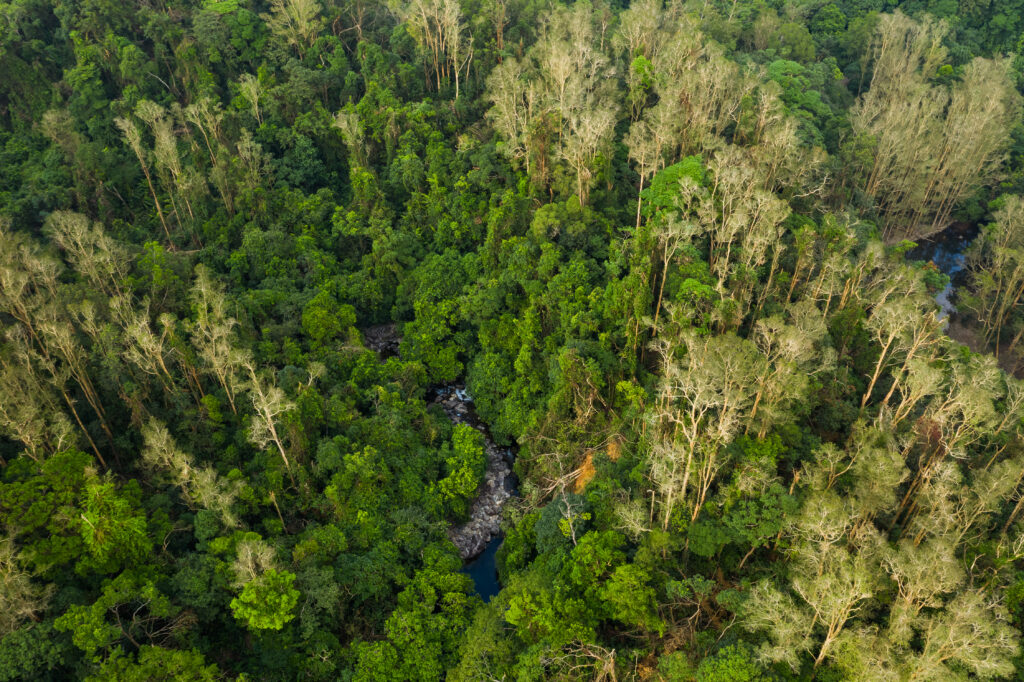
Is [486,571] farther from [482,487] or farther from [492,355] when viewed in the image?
[492,355]

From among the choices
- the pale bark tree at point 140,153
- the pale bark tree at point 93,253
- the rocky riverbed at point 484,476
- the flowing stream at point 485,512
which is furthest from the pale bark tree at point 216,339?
the pale bark tree at point 140,153

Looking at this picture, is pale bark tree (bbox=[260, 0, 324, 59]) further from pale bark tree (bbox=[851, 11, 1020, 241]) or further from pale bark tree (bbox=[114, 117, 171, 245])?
pale bark tree (bbox=[851, 11, 1020, 241])

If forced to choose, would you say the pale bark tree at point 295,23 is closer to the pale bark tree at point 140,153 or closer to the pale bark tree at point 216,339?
Result: the pale bark tree at point 140,153

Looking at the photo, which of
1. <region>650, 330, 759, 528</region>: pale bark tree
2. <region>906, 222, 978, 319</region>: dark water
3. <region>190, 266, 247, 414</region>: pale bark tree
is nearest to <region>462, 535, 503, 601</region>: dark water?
<region>650, 330, 759, 528</region>: pale bark tree

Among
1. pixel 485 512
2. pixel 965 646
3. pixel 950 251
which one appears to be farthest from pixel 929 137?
pixel 485 512

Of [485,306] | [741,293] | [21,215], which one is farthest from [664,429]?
[21,215]

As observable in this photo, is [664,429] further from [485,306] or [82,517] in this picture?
[82,517]
